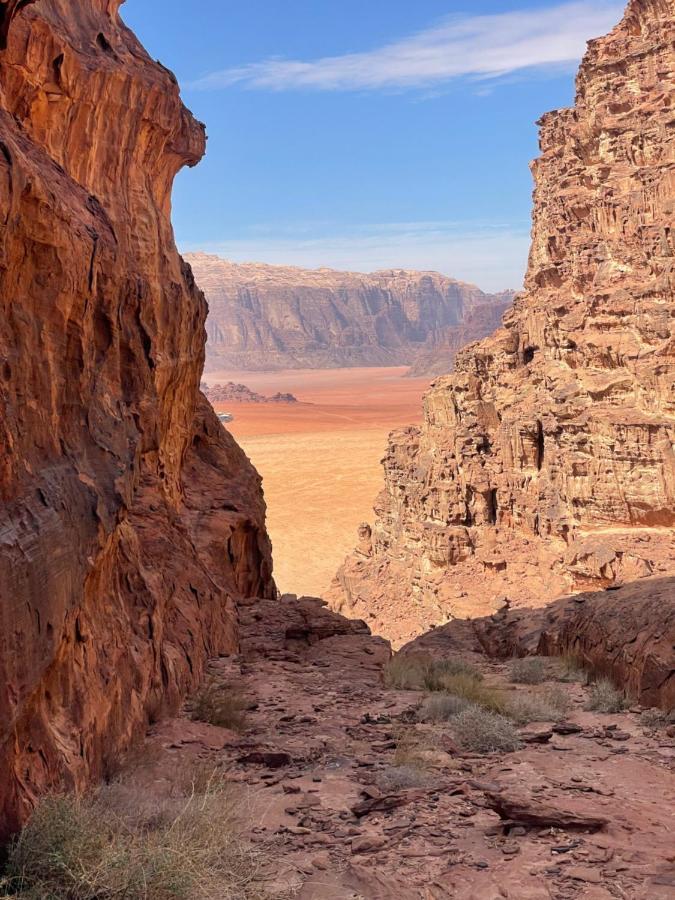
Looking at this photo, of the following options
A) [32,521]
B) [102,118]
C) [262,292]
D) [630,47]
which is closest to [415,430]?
[630,47]

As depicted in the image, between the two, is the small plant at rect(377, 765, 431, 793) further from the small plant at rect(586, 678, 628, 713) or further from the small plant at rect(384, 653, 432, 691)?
the small plant at rect(384, 653, 432, 691)

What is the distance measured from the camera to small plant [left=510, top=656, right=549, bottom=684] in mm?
11103

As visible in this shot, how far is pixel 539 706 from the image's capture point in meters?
9.01

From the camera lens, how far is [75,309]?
6742 millimetres

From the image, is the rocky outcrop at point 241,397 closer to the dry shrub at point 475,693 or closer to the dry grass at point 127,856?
the dry shrub at point 475,693

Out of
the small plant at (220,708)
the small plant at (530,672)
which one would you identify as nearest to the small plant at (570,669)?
the small plant at (530,672)

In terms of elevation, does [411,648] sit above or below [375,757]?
below

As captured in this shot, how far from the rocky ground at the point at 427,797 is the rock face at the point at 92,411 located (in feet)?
3.16

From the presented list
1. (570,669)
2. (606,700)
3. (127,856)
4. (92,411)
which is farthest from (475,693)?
(127,856)

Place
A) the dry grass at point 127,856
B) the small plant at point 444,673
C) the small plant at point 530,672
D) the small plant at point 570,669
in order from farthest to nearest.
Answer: the small plant at point 530,672
the small plant at point 570,669
the small plant at point 444,673
the dry grass at point 127,856

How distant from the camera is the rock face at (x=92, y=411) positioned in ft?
17.5

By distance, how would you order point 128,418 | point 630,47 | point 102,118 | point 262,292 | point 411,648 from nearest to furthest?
point 128,418 → point 102,118 → point 411,648 → point 630,47 → point 262,292

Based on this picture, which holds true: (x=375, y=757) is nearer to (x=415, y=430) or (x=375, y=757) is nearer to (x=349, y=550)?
(x=415, y=430)

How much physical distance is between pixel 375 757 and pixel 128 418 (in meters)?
3.93
